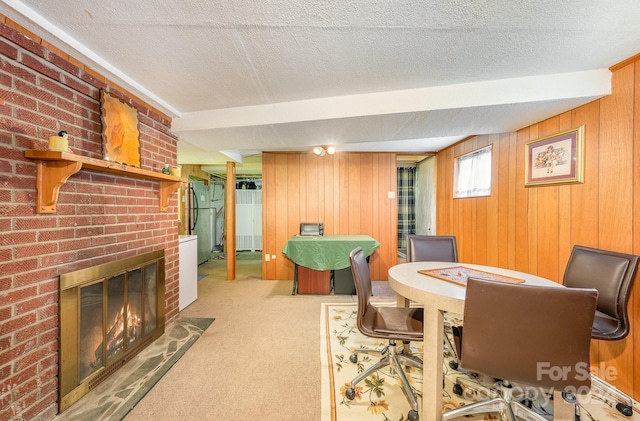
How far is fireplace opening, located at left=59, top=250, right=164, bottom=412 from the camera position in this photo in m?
1.47

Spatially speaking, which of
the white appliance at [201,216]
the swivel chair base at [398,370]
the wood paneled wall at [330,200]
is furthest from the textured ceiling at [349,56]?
the white appliance at [201,216]

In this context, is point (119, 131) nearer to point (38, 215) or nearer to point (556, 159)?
point (38, 215)

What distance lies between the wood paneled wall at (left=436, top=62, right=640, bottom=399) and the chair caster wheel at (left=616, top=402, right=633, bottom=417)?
16cm

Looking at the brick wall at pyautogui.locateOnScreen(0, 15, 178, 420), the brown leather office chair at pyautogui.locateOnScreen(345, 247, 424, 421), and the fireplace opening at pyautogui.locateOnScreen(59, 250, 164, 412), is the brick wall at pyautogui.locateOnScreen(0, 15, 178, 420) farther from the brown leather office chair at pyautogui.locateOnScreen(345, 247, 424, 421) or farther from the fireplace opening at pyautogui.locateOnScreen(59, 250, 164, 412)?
the brown leather office chair at pyautogui.locateOnScreen(345, 247, 424, 421)

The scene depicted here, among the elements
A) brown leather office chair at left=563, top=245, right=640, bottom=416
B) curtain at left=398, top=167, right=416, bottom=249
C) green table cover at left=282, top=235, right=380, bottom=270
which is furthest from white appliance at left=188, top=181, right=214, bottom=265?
brown leather office chair at left=563, top=245, right=640, bottom=416

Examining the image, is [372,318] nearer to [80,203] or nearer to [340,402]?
[340,402]

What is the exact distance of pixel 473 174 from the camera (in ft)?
11.1

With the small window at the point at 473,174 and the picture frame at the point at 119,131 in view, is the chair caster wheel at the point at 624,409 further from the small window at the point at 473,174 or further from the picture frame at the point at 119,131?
the picture frame at the point at 119,131

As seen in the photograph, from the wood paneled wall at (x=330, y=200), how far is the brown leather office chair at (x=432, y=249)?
1740 mm

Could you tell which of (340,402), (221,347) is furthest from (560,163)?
(221,347)

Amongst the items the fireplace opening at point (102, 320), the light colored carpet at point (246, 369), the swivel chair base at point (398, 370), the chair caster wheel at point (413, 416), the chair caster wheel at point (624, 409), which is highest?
the fireplace opening at point (102, 320)

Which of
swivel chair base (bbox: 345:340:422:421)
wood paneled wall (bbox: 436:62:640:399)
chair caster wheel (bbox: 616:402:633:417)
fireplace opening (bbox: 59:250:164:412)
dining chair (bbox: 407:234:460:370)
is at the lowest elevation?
chair caster wheel (bbox: 616:402:633:417)

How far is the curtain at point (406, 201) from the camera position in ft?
20.2

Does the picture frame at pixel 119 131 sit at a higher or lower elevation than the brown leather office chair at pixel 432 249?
higher
